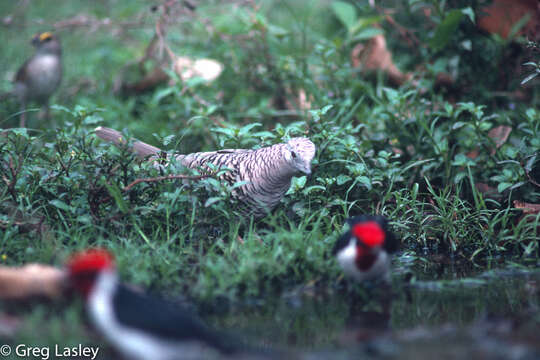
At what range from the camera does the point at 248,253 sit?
308 centimetres

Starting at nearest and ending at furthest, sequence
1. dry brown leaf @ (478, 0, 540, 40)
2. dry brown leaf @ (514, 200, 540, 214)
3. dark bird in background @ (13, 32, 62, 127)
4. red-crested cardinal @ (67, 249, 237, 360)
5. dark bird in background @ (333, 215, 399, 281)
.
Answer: red-crested cardinal @ (67, 249, 237, 360)
dark bird in background @ (333, 215, 399, 281)
dry brown leaf @ (514, 200, 540, 214)
dry brown leaf @ (478, 0, 540, 40)
dark bird in background @ (13, 32, 62, 127)

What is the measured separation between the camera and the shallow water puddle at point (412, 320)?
213 centimetres

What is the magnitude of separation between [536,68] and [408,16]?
249cm

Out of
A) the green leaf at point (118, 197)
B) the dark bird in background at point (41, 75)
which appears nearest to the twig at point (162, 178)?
the green leaf at point (118, 197)

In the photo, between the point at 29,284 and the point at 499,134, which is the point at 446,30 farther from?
the point at 29,284

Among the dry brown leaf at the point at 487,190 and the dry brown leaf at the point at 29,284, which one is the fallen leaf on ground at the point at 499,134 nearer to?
the dry brown leaf at the point at 487,190

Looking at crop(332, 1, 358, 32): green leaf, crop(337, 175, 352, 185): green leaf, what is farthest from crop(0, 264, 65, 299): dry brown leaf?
crop(332, 1, 358, 32): green leaf

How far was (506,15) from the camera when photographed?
5586 millimetres

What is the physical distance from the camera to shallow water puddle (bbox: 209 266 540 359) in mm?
2131

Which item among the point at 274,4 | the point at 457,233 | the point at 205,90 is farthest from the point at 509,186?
the point at 274,4

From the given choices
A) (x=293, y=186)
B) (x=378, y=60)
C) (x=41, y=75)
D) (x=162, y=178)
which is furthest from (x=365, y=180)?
(x=41, y=75)

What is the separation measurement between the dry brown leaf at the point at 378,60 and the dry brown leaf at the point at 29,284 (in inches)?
176

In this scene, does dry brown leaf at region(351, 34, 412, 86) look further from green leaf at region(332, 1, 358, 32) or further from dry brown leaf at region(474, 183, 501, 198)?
dry brown leaf at region(474, 183, 501, 198)

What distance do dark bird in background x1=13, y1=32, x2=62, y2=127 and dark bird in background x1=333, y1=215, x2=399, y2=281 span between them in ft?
15.5
